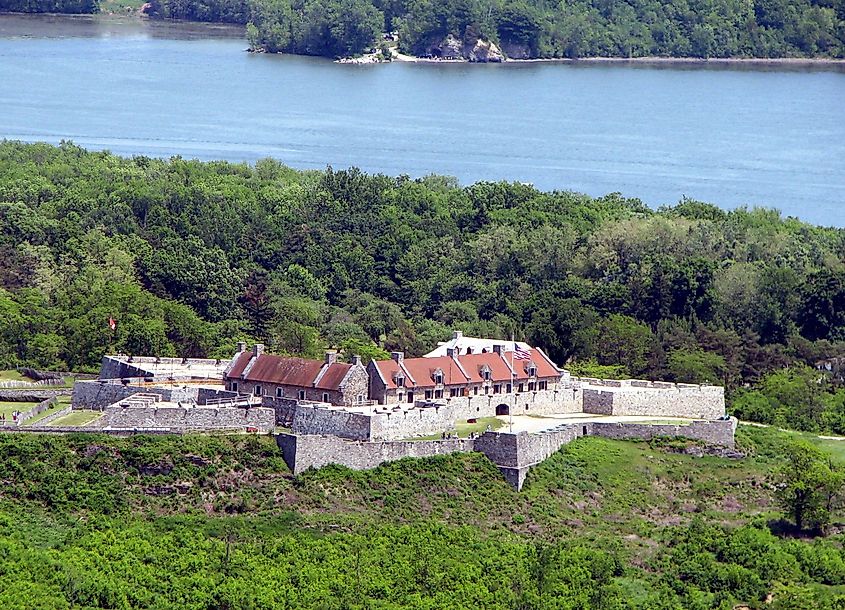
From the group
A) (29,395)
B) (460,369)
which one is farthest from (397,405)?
(29,395)

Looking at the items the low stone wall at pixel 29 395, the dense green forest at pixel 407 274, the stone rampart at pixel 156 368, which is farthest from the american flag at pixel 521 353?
the low stone wall at pixel 29 395

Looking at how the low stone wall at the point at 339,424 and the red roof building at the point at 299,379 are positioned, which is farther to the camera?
the red roof building at the point at 299,379

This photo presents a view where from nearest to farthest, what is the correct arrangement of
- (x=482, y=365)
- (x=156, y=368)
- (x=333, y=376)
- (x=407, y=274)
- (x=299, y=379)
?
(x=333, y=376), (x=299, y=379), (x=482, y=365), (x=156, y=368), (x=407, y=274)

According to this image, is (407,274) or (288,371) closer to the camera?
(288,371)

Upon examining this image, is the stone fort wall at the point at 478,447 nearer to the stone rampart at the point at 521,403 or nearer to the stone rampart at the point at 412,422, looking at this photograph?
the stone rampart at the point at 412,422

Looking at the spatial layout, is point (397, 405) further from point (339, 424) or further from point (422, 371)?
point (339, 424)

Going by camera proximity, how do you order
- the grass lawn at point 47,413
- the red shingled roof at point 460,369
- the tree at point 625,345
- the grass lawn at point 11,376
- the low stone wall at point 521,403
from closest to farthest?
the grass lawn at point 47,413 < the red shingled roof at point 460,369 < the low stone wall at point 521,403 < the grass lawn at point 11,376 < the tree at point 625,345
